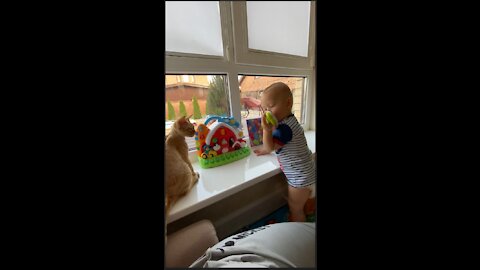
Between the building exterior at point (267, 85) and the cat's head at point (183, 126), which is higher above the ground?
the building exterior at point (267, 85)

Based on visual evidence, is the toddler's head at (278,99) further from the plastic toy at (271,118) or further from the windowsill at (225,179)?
the windowsill at (225,179)

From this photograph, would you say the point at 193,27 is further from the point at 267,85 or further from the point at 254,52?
the point at 267,85

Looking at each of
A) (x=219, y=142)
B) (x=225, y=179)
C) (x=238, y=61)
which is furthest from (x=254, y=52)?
(x=225, y=179)

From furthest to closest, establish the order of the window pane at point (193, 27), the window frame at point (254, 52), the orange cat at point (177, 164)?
the window frame at point (254, 52) < the window pane at point (193, 27) < the orange cat at point (177, 164)

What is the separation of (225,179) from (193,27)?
26.6 inches

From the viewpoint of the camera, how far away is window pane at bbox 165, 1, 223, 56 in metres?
0.61

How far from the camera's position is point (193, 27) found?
691 millimetres

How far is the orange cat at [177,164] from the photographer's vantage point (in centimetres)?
49

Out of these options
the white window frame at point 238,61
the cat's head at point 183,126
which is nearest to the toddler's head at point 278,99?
the white window frame at point 238,61

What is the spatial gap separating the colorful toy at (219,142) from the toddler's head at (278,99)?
21 centimetres
